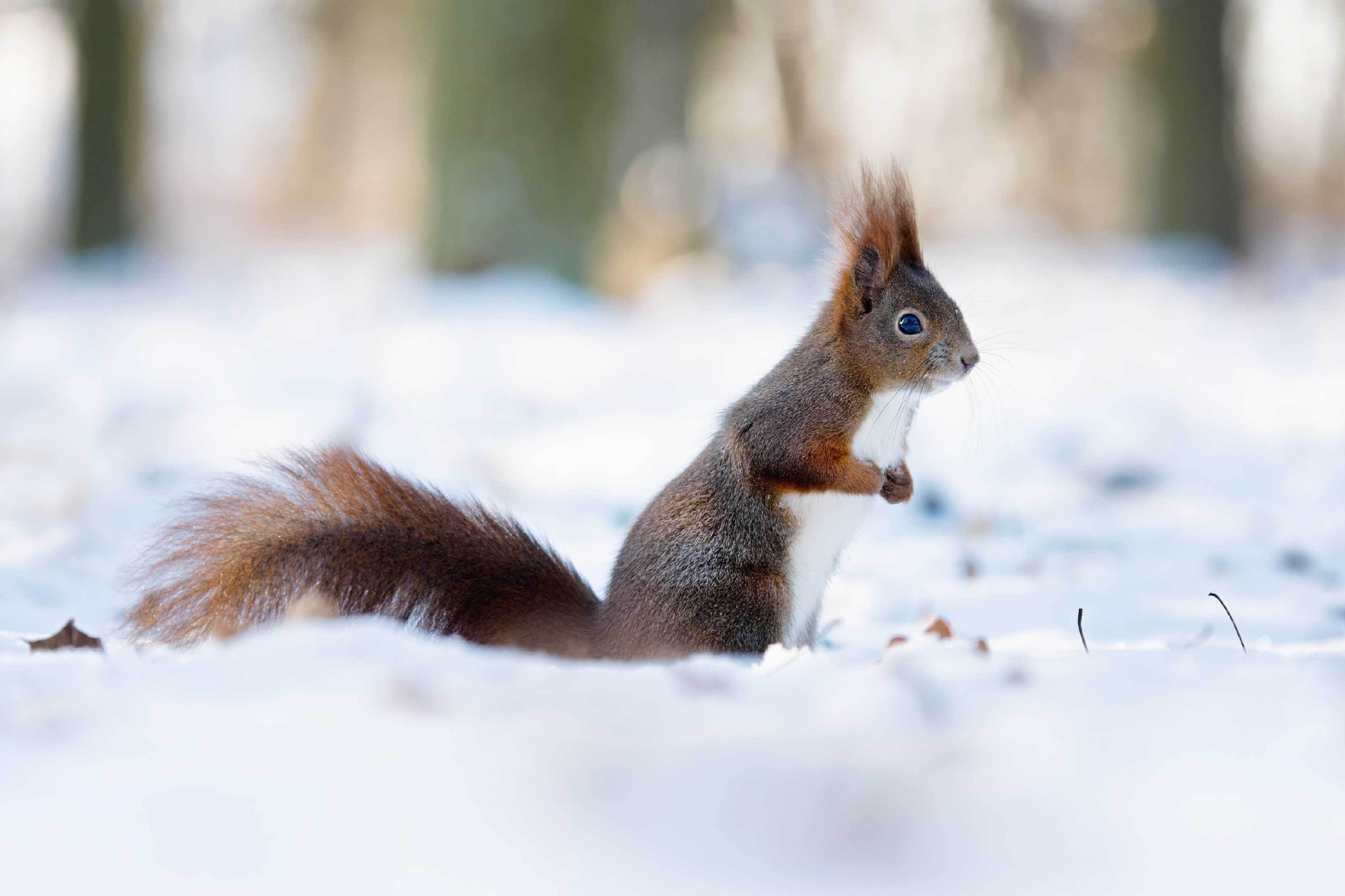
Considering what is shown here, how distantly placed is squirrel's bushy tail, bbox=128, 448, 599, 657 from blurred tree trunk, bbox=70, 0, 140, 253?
9685 mm

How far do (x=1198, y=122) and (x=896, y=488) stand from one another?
910 centimetres

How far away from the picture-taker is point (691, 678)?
1629 mm

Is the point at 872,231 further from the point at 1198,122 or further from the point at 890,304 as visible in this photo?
the point at 1198,122

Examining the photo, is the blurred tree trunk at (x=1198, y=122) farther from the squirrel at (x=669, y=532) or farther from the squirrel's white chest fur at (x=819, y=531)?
the squirrel's white chest fur at (x=819, y=531)

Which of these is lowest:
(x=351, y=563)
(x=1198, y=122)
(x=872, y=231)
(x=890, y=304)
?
(x=351, y=563)

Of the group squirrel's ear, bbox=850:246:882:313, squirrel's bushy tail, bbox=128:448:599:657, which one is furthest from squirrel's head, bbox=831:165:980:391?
squirrel's bushy tail, bbox=128:448:599:657

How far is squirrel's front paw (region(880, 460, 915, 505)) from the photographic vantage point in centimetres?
232

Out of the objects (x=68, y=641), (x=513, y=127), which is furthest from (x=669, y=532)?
(x=513, y=127)

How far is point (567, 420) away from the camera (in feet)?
16.4

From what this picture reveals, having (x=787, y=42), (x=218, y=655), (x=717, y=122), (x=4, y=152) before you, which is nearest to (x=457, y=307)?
(x=218, y=655)

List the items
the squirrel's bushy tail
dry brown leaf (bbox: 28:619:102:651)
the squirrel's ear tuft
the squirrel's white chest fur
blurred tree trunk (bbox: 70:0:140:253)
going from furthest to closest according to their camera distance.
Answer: blurred tree trunk (bbox: 70:0:140:253), the squirrel's ear tuft, the squirrel's white chest fur, dry brown leaf (bbox: 28:619:102:651), the squirrel's bushy tail

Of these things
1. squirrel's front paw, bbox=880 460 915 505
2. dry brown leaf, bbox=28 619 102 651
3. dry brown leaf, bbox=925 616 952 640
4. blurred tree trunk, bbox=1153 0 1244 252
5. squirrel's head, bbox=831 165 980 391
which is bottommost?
dry brown leaf, bbox=28 619 102 651

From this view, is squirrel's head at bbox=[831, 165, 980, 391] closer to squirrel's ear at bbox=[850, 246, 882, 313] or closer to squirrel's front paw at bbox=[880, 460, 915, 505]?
squirrel's ear at bbox=[850, 246, 882, 313]

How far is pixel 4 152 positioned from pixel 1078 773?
23752mm
